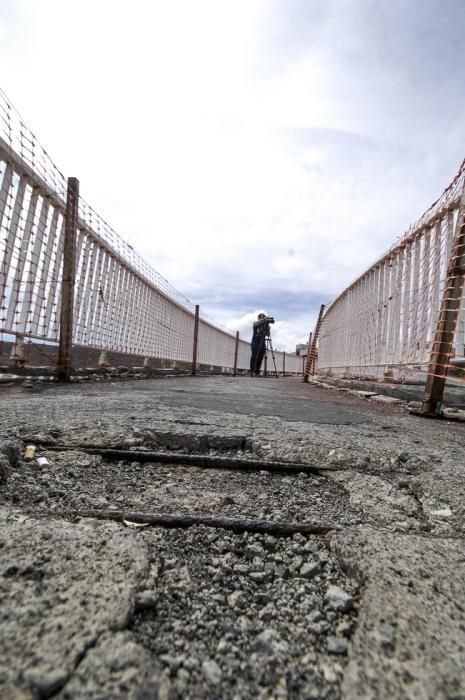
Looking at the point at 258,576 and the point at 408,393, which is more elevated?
the point at 408,393

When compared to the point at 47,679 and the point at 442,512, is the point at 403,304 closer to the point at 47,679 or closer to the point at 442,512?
the point at 442,512

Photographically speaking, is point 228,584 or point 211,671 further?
point 228,584

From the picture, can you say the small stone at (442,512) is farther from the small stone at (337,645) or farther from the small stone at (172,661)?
the small stone at (172,661)

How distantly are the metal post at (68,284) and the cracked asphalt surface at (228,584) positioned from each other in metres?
3.30

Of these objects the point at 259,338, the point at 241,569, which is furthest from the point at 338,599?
the point at 259,338

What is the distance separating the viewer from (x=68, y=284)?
178 inches

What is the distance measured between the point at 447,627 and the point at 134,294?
7.80m

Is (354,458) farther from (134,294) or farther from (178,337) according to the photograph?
(178,337)

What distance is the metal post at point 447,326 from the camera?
10.2 feet

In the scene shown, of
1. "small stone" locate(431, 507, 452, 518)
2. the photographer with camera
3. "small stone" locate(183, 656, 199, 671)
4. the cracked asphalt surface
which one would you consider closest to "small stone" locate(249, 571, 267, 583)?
the cracked asphalt surface

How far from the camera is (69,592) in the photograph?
627 mm

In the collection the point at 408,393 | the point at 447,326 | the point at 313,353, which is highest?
the point at 447,326

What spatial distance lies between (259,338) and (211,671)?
14.4m

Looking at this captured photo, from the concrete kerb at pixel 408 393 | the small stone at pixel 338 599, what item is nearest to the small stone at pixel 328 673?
the small stone at pixel 338 599
